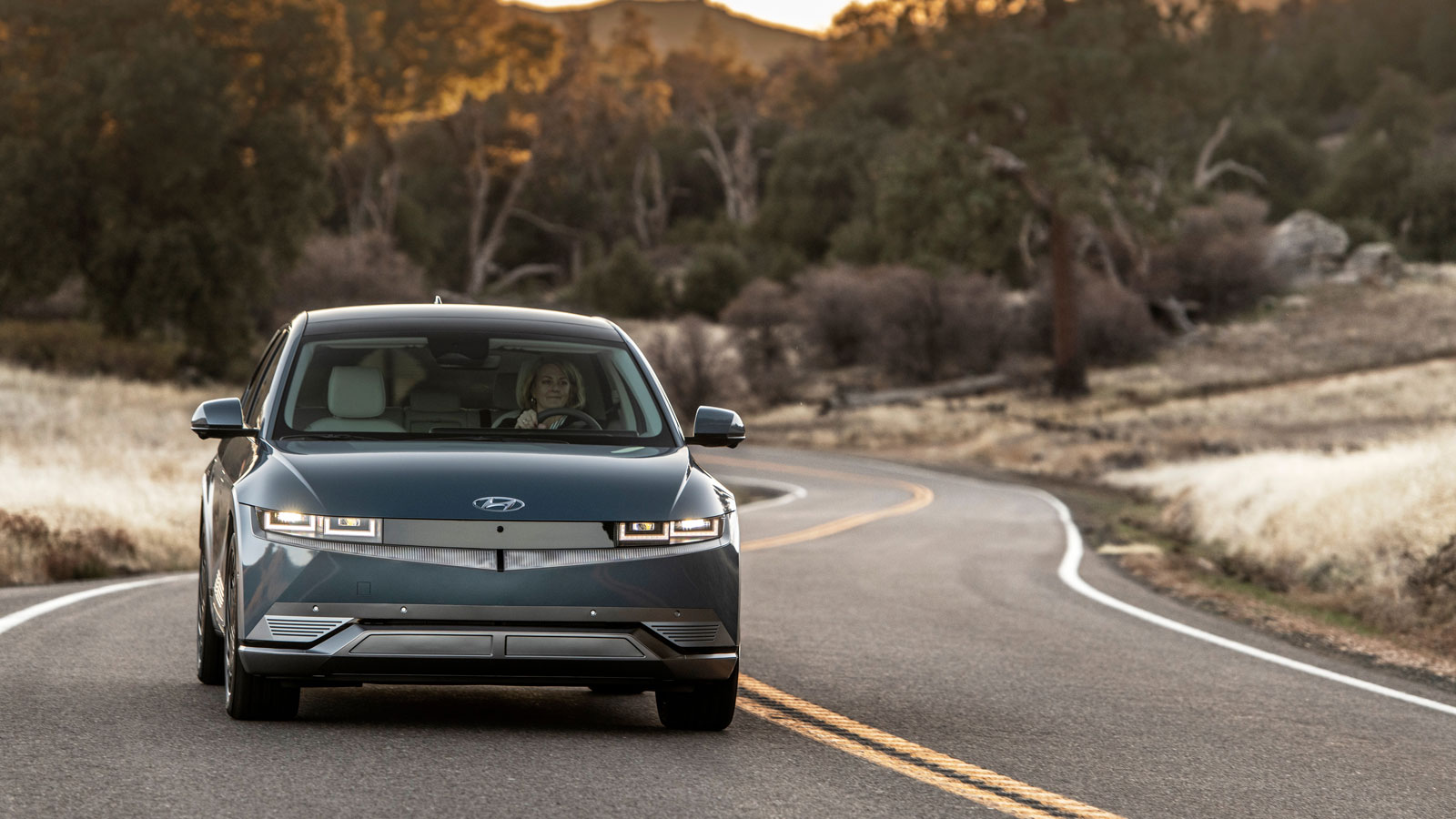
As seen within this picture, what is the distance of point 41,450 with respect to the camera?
26062 mm

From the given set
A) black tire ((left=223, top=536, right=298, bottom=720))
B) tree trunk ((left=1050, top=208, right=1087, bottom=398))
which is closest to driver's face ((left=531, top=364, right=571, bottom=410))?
black tire ((left=223, top=536, right=298, bottom=720))

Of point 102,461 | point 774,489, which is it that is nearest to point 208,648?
point 102,461

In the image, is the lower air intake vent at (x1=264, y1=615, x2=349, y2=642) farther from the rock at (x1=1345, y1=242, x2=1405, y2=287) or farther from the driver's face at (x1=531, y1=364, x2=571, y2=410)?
the rock at (x1=1345, y1=242, x2=1405, y2=287)

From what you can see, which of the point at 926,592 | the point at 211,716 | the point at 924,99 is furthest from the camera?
the point at 924,99

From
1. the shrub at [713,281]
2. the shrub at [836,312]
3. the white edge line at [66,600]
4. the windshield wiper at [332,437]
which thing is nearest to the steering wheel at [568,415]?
the windshield wiper at [332,437]

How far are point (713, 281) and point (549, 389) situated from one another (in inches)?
2821

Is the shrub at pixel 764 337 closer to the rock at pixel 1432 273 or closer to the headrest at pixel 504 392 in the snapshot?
the rock at pixel 1432 273

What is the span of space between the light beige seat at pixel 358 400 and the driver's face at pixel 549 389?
2.22 ft

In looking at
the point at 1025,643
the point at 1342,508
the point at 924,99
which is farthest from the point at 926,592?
the point at 924,99

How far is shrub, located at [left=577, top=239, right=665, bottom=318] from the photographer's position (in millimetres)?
78250

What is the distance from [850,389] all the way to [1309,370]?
16087 mm

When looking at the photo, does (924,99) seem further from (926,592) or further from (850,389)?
(926,592)

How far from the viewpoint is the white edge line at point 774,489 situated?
30800 mm

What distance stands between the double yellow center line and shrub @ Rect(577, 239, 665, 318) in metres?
69.9
